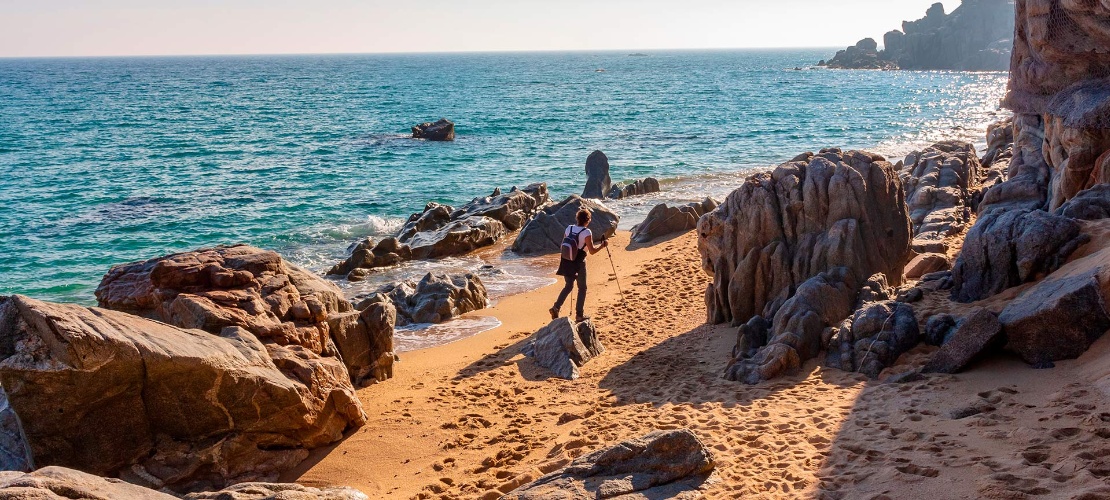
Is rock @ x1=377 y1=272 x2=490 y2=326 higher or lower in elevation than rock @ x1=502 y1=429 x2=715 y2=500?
lower

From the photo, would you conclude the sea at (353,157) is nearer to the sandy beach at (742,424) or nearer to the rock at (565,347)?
the rock at (565,347)

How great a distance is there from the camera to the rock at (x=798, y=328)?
9.28 m

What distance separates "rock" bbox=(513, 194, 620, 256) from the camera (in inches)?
795

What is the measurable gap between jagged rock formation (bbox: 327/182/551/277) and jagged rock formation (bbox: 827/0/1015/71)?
4498 inches

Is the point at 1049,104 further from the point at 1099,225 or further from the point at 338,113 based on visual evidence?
the point at 338,113

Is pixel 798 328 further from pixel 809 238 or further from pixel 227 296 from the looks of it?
pixel 227 296

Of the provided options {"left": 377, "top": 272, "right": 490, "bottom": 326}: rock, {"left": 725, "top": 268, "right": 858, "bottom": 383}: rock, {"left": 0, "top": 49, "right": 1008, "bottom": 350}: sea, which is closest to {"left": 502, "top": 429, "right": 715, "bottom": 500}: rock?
{"left": 725, "top": 268, "right": 858, "bottom": 383}: rock

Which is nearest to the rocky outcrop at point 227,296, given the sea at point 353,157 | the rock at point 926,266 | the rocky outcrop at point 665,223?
the sea at point 353,157

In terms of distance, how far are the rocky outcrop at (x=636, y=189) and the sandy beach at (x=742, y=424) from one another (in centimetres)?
1654

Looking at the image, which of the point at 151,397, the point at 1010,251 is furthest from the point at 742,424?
the point at 151,397

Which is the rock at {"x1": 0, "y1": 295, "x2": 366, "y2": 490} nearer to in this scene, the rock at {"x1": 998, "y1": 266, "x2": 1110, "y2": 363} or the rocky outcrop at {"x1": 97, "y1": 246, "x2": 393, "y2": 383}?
the rocky outcrop at {"x1": 97, "y1": 246, "x2": 393, "y2": 383}

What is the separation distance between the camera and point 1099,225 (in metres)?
9.49

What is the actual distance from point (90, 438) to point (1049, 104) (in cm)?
1451

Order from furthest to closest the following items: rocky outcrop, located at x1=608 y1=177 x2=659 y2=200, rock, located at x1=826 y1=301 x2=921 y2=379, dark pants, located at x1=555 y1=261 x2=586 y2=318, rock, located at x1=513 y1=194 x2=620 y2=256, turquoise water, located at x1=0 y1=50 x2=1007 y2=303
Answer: rocky outcrop, located at x1=608 y1=177 x2=659 y2=200
turquoise water, located at x1=0 y1=50 x2=1007 y2=303
rock, located at x1=513 y1=194 x2=620 y2=256
dark pants, located at x1=555 y1=261 x2=586 y2=318
rock, located at x1=826 y1=301 x2=921 y2=379
